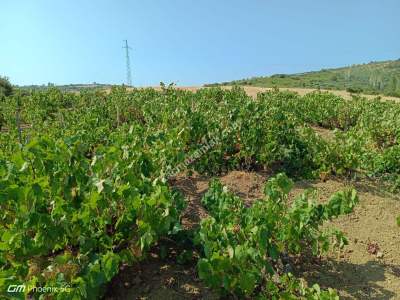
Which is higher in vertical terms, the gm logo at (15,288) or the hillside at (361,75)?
the hillside at (361,75)

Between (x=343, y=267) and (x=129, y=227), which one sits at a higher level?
(x=129, y=227)

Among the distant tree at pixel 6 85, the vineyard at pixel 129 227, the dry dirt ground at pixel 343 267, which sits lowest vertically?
the dry dirt ground at pixel 343 267

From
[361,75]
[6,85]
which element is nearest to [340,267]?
[6,85]

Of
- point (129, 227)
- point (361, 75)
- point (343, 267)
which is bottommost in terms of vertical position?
point (343, 267)

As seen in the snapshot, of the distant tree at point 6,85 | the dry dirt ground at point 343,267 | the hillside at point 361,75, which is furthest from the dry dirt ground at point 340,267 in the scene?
the hillside at point 361,75

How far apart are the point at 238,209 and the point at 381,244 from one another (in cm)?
216

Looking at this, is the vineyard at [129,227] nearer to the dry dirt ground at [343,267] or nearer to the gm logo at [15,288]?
the gm logo at [15,288]

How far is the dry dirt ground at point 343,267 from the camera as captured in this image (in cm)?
384

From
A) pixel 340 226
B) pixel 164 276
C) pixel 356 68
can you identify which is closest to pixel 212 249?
pixel 164 276

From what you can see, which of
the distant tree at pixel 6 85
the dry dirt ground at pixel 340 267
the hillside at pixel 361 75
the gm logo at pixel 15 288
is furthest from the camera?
the hillside at pixel 361 75

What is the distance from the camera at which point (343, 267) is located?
4.39 meters

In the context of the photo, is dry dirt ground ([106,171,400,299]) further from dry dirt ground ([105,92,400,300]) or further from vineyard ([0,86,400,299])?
vineyard ([0,86,400,299])

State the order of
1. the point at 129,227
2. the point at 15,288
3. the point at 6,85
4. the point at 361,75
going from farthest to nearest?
the point at 361,75 < the point at 6,85 < the point at 129,227 < the point at 15,288

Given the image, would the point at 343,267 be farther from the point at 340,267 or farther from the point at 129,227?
the point at 129,227
